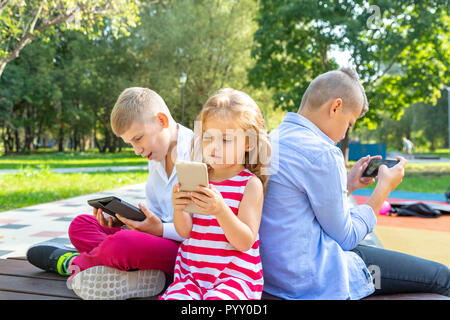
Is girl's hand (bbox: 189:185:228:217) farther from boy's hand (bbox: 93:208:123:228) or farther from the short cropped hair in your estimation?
boy's hand (bbox: 93:208:123:228)

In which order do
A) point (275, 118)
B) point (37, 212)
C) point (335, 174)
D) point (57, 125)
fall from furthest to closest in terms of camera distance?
point (57, 125) < point (275, 118) < point (37, 212) < point (335, 174)

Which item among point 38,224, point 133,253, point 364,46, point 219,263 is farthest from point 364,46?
point 219,263

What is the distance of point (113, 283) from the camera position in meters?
2.13

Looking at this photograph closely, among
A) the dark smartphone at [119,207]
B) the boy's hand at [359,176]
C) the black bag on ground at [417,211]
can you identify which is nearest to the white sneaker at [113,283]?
the dark smartphone at [119,207]

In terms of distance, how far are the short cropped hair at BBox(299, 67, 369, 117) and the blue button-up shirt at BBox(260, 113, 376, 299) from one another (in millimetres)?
183

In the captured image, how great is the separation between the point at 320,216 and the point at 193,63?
23.7m

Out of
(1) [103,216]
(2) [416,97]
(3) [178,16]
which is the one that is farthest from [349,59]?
(1) [103,216]

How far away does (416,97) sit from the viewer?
57.7ft

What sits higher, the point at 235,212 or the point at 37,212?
the point at 235,212

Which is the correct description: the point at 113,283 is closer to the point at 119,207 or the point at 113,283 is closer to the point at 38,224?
the point at 119,207

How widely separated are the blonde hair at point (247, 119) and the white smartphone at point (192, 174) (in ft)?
0.98

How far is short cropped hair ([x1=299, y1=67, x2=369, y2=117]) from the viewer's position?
1975mm

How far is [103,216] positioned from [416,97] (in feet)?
57.3
